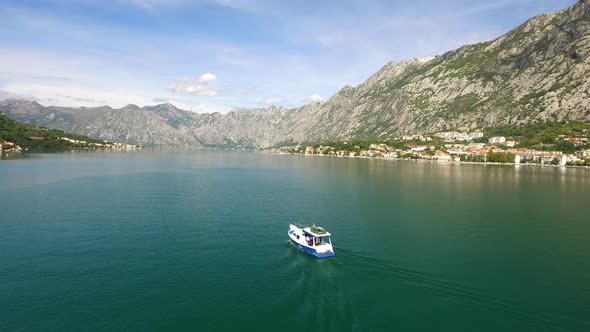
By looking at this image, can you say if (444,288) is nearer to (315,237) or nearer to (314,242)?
(314,242)

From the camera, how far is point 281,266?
3634 cm

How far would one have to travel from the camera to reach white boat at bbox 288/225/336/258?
3850cm

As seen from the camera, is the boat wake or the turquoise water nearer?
the turquoise water

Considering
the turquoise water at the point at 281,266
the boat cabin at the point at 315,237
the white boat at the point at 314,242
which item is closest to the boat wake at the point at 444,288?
the turquoise water at the point at 281,266

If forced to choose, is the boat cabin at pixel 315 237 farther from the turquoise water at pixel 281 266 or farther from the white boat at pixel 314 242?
the turquoise water at pixel 281 266

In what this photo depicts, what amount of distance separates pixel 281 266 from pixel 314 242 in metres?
5.03

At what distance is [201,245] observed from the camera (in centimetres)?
4216

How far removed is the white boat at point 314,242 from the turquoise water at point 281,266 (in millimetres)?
1184

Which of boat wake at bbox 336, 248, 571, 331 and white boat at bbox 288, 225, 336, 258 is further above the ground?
white boat at bbox 288, 225, 336, 258

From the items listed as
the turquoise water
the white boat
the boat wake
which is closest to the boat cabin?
the white boat

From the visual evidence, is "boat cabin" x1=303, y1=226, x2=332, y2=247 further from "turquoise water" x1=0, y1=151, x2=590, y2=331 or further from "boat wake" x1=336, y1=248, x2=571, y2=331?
"boat wake" x1=336, y1=248, x2=571, y2=331

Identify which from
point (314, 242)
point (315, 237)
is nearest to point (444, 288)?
point (314, 242)

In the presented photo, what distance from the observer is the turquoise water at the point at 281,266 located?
85.6ft

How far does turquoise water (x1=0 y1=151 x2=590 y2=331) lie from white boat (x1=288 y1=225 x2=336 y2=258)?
3.88 feet
